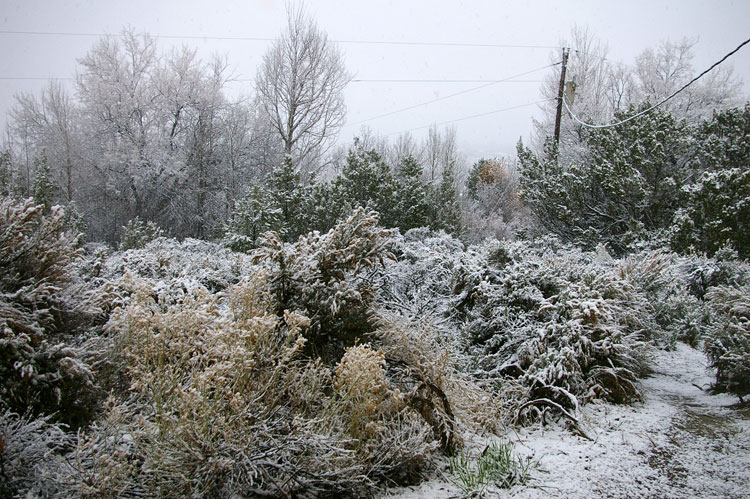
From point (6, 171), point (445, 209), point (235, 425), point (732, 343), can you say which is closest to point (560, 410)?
point (732, 343)

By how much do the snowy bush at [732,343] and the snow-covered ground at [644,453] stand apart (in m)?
0.18

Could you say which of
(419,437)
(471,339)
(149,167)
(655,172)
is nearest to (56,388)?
(419,437)

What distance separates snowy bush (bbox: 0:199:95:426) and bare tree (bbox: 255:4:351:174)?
18.2 m

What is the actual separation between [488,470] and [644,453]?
1.23 m

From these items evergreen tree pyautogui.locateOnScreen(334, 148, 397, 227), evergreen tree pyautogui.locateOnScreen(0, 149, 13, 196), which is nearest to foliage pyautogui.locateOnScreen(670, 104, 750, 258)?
evergreen tree pyautogui.locateOnScreen(334, 148, 397, 227)

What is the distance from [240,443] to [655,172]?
13263 mm

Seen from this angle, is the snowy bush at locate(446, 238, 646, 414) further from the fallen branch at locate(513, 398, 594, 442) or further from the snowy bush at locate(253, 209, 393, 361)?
the snowy bush at locate(253, 209, 393, 361)

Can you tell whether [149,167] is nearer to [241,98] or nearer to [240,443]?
[241,98]

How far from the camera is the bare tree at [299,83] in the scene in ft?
65.5

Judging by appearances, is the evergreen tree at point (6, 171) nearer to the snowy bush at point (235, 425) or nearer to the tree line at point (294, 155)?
the tree line at point (294, 155)

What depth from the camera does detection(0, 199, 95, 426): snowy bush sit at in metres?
2.16

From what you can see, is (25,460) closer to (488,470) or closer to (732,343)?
(488,470)

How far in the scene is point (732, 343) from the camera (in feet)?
12.9

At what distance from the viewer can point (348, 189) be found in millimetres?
12945
